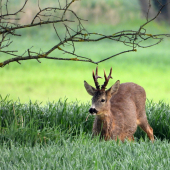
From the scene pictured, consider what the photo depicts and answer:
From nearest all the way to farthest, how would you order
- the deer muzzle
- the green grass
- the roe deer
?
the green grass
the deer muzzle
the roe deer

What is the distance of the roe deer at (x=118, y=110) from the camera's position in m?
5.46

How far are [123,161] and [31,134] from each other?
156cm

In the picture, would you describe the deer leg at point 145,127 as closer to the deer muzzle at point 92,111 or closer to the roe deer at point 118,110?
the roe deer at point 118,110

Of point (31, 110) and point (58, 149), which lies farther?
point (31, 110)

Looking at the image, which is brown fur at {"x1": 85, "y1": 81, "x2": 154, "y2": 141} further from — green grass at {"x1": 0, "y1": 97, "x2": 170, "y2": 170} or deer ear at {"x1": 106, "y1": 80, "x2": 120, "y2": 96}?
green grass at {"x1": 0, "y1": 97, "x2": 170, "y2": 170}

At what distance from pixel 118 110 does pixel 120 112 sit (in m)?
0.04

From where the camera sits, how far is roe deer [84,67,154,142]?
546 cm

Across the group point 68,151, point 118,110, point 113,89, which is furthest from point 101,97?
point 68,151

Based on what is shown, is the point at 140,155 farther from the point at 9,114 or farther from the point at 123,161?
the point at 9,114

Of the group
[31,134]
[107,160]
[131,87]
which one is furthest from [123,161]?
[131,87]

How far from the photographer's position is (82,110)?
699cm

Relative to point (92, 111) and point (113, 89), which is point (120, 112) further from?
point (92, 111)

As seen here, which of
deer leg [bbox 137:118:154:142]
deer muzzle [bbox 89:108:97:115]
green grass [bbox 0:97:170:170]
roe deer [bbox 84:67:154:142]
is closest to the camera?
green grass [bbox 0:97:170:170]

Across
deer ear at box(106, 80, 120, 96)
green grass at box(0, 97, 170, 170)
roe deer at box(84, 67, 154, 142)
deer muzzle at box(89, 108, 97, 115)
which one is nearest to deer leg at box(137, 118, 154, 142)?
roe deer at box(84, 67, 154, 142)
